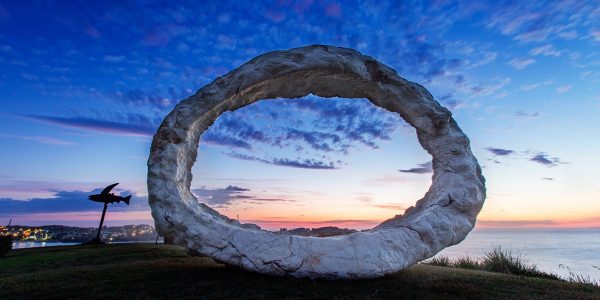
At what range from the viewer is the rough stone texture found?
6.20 m

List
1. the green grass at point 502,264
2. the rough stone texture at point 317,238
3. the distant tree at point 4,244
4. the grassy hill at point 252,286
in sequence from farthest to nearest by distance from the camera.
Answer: the distant tree at point 4,244
the green grass at point 502,264
the rough stone texture at point 317,238
the grassy hill at point 252,286

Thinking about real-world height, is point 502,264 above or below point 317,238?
below

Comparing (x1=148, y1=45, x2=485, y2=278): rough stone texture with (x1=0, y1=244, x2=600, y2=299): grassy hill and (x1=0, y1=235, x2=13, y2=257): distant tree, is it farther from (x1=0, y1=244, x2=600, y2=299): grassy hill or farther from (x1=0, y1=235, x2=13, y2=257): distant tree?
(x1=0, y1=235, x2=13, y2=257): distant tree

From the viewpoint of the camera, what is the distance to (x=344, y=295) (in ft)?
17.5

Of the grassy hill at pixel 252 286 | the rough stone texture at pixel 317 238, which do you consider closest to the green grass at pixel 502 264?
the grassy hill at pixel 252 286

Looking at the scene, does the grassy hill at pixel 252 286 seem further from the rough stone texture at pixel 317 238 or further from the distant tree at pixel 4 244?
the distant tree at pixel 4 244

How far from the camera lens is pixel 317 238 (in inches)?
250

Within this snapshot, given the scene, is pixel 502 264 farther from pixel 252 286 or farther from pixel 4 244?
pixel 4 244

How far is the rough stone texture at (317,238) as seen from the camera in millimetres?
6195

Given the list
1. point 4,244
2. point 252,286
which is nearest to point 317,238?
point 252,286

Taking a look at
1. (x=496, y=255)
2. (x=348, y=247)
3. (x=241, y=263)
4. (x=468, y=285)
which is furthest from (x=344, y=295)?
(x=496, y=255)

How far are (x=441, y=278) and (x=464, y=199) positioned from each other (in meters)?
1.53

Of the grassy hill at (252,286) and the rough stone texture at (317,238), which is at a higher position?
the rough stone texture at (317,238)

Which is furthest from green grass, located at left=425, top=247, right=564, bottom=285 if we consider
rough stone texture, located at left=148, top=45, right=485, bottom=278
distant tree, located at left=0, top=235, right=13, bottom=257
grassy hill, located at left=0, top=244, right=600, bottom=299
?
distant tree, located at left=0, top=235, right=13, bottom=257
